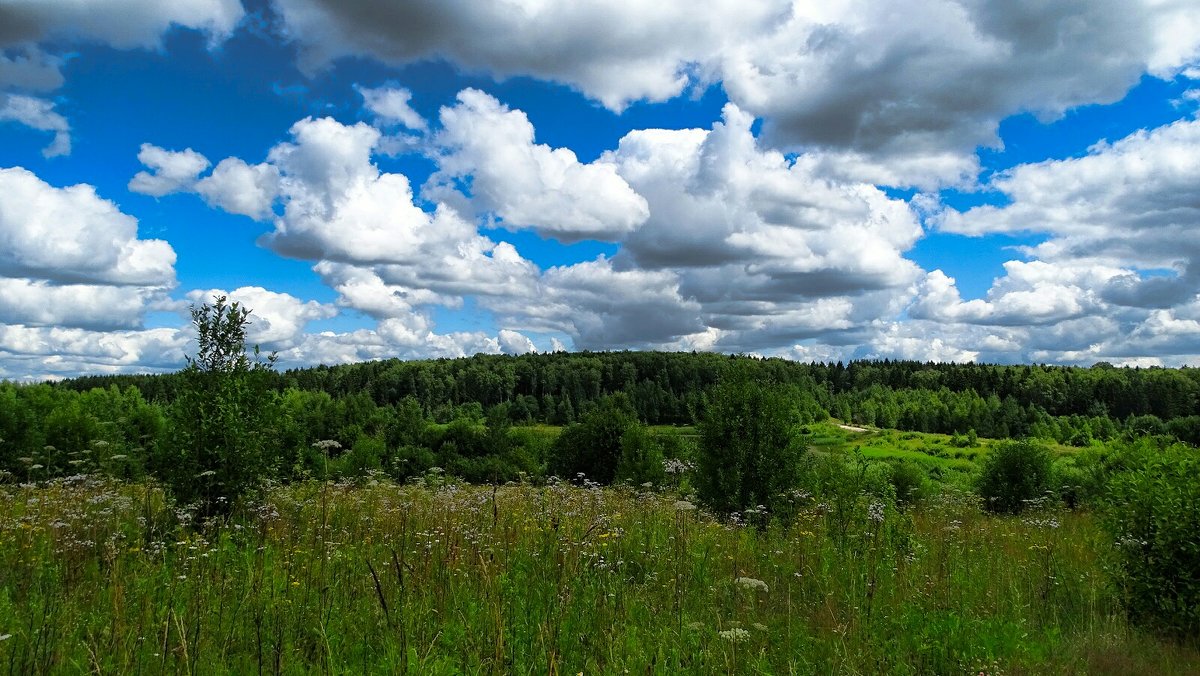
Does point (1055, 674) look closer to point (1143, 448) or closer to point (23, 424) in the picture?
point (1143, 448)

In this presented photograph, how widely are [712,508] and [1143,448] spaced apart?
22.8 ft

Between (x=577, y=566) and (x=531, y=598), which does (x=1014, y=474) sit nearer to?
(x=577, y=566)

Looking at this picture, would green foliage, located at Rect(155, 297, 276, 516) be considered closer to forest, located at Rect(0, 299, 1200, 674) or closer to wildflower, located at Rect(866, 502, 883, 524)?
forest, located at Rect(0, 299, 1200, 674)

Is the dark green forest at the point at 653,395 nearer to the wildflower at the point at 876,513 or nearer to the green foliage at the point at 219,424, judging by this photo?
the green foliage at the point at 219,424

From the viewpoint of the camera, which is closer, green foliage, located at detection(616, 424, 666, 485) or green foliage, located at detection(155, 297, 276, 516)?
green foliage, located at detection(155, 297, 276, 516)

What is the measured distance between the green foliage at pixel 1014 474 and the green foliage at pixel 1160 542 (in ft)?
57.4

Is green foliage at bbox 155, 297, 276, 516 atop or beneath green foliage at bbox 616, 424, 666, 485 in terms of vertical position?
atop

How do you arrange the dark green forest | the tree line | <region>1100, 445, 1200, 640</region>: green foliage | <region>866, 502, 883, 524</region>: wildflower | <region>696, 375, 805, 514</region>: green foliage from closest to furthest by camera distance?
<region>1100, 445, 1200, 640</region>: green foliage < <region>866, 502, 883, 524</region>: wildflower < <region>696, 375, 805, 514</region>: green foliage < the dark green forest < the tree line

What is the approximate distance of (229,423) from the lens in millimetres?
10297

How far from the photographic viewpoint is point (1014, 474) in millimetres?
23672

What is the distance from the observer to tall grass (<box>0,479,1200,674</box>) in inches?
169

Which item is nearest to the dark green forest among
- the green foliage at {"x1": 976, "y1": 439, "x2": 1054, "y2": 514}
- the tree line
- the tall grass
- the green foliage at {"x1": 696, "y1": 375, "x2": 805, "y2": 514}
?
the tree line

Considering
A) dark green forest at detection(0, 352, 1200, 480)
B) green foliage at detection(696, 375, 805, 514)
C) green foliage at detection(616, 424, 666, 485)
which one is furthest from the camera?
dark green forest at detection(0, 352, 1200, 480)

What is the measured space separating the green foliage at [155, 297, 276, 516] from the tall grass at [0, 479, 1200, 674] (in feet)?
2.39
